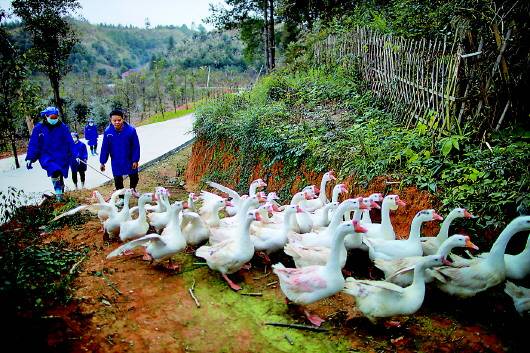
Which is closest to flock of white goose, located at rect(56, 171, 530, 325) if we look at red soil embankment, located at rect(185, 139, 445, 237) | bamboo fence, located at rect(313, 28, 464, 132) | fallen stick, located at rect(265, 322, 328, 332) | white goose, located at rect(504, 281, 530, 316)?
white goose, located at rect(504, 281, 530, 316)

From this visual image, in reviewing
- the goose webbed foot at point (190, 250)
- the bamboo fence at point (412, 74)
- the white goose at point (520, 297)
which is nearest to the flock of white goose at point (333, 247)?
the white goose at point (520, 297)

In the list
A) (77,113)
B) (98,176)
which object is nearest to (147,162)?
(98,176)

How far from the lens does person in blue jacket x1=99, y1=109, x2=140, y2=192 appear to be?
7.10 meters

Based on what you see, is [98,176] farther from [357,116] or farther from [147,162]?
[357,116]

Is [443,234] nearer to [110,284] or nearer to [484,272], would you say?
[484,272]

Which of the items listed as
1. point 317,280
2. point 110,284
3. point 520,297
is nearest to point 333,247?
point 317,280

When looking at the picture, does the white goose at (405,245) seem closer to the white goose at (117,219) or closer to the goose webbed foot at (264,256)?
the goose webbed foot at (264,256)

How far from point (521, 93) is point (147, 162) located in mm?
10621

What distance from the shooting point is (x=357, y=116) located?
8.56 m

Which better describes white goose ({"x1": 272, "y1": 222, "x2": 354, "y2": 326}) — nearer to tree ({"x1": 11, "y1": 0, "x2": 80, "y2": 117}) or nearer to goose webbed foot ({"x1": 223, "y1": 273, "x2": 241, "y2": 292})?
goose webbed foot ({"x1": 223, "y1": 273, "x2": 241, "y2": 292})

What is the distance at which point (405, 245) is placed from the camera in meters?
4.38

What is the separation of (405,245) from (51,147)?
21.8 ft

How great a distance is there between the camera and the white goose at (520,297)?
144 inches

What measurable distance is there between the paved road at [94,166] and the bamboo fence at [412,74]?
5727 millimetres
